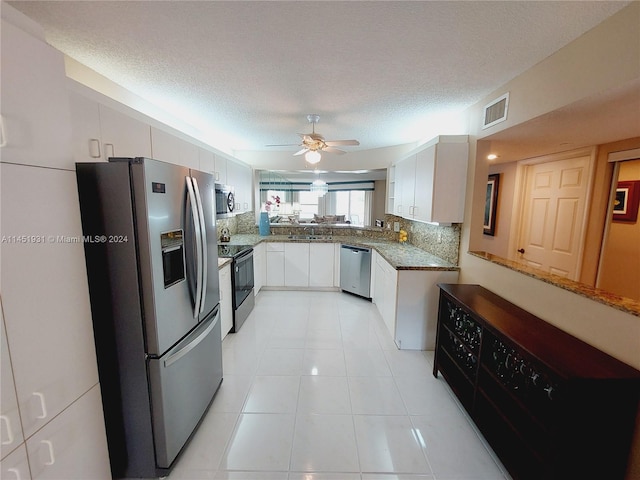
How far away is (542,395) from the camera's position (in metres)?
1.37

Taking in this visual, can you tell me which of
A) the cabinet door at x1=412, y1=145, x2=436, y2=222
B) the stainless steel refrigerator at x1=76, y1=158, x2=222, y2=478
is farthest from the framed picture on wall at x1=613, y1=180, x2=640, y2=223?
the stainless steel refrigerator at x1=76, y1=158, x2=222, y2=478

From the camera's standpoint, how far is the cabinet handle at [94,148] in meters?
1.60

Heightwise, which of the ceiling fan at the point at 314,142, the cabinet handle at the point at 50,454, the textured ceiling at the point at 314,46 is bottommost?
the cabinet handle at the point at 50,454

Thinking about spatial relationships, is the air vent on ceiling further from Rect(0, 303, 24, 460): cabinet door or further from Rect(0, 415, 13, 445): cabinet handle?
Rect(0, 415, 13, 445): cabinet handle

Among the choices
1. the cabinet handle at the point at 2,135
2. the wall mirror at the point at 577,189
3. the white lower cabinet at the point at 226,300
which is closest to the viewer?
the cabinet handle at the point at 2,135

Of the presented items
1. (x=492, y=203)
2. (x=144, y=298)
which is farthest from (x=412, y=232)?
(x=144, y=298)

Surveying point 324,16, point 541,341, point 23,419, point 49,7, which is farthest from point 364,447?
point 49,7

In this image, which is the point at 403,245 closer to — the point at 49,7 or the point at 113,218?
the point at 113,218

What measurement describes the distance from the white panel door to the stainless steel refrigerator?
141 inches

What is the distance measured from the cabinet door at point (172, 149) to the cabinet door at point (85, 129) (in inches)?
20.7

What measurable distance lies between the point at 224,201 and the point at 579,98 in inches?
130

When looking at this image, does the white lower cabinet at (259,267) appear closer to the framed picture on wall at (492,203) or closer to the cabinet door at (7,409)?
the cabinet door at (7,409)

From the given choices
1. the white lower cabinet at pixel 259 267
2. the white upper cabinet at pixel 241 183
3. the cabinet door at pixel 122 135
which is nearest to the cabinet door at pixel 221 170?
the white upper cabinet at pixel 241 183

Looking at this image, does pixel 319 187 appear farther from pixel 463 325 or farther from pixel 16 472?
pixel 16 472
